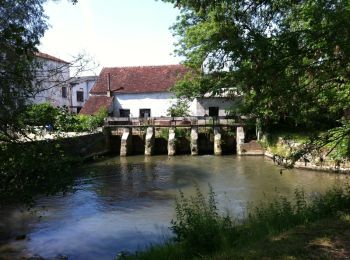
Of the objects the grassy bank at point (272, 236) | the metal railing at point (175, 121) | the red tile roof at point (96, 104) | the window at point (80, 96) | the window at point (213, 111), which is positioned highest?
the window at point (80, 96)

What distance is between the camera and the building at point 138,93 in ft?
132

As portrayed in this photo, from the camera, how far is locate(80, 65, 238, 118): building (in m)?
40.1

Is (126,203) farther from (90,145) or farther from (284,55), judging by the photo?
(90,145)

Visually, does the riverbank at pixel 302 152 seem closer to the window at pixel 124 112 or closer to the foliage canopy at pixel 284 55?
the foliage canopy at pixel 284 55

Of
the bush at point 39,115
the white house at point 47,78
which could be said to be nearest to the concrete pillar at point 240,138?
the white house at point 47,78

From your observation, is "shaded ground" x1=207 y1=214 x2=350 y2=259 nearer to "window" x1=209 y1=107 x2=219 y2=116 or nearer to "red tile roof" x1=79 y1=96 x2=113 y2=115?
"window" x1=209 y1=107 x2=219 y2=116

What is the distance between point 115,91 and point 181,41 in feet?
42.8

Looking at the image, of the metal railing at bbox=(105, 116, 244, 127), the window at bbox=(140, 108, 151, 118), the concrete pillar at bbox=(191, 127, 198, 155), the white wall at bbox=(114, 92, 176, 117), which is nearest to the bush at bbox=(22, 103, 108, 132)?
the concrete pillar at bbox=(191, 127, 198, 155)

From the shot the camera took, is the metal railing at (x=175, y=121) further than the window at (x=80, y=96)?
No

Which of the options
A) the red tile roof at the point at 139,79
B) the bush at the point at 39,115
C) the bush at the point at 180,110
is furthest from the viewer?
the red tile roof at the point at 139,79

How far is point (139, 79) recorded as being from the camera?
139 ft

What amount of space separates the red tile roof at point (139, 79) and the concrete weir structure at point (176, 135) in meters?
8.02

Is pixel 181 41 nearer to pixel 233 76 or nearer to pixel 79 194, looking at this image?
pixel 79 194

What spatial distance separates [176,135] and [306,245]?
2619 cm
